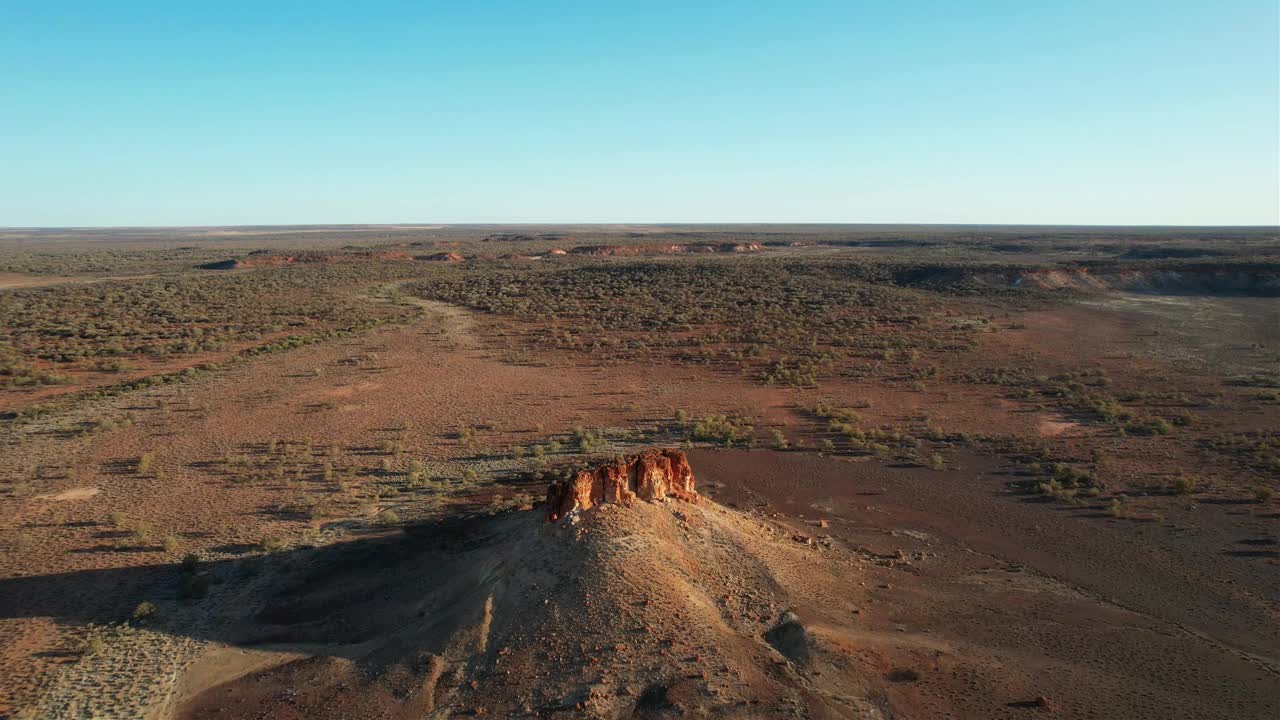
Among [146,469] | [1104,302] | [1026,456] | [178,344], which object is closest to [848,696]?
[1026,456]

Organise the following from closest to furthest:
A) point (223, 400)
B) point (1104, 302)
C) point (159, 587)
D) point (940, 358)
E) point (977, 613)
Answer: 1. point (977, 613)
2. point (159, 587)
3. point (223, 400)
4. point (940, 358)
5. point (1104, 302)

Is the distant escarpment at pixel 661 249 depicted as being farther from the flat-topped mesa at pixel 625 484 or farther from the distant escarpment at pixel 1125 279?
the flat-topped mesa at pixel 625 484

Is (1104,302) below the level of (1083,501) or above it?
above

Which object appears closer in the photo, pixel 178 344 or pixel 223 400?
pixel 223 400

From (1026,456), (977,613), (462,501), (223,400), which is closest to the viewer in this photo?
(977,613)

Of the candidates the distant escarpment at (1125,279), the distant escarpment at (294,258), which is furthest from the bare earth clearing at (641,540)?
the distant escarpment at (294,258)

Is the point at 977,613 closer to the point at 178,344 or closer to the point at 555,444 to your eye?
the point at 555,444

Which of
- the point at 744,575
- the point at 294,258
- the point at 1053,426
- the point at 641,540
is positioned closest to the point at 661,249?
the point at 294,258

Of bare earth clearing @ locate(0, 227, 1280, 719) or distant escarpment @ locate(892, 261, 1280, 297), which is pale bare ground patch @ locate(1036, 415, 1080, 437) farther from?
distant escarpment @ locate(892, 261, 1280, 297)
